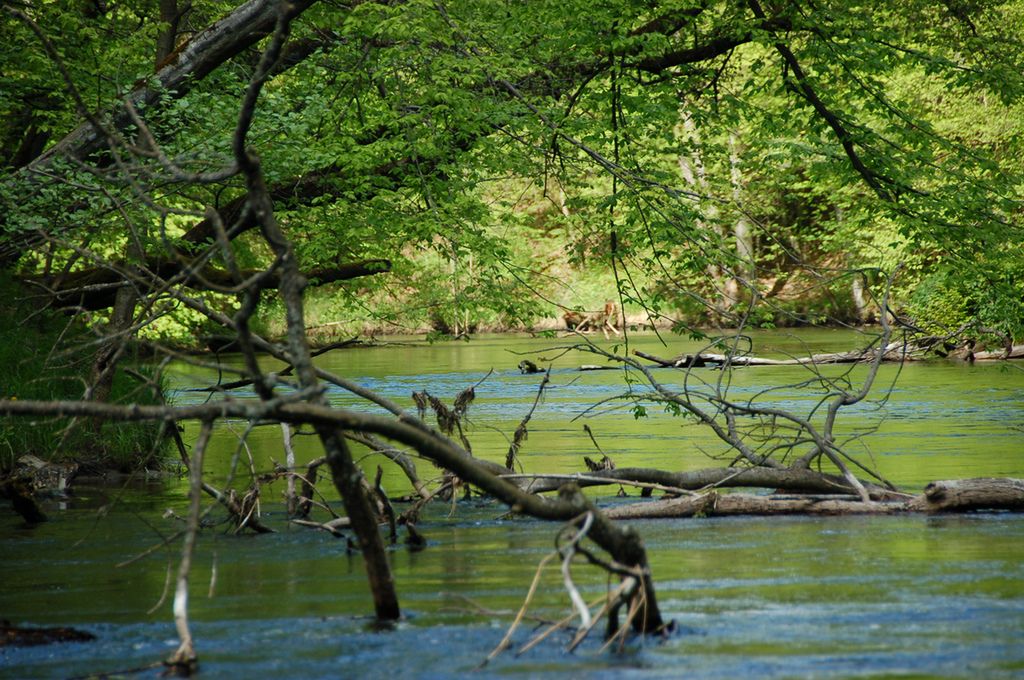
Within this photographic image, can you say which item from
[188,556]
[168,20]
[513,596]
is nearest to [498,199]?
[168,20]

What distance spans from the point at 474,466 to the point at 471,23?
8823 millimetres

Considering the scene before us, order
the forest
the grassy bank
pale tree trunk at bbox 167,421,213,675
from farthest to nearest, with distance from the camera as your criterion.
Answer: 1. the grassy bank
2. the forest
3. pale tree trunk at bbox 167,421,213,675

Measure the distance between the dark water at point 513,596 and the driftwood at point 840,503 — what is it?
10 cm

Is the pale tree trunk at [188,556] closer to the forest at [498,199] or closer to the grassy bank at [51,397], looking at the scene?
the forest at [498,199]

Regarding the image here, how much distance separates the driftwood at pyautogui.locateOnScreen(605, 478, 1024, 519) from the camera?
1082cm

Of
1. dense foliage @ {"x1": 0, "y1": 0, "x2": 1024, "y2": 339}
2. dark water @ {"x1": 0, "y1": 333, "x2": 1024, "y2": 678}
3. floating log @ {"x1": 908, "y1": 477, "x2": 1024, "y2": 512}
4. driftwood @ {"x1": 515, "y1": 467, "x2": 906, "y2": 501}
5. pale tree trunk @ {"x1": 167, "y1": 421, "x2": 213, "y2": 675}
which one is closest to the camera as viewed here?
pale tree trunk @ {"x1": 167, "y1": 421, "x2": 213, "y2": 675}

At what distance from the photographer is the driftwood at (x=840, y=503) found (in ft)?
35.5

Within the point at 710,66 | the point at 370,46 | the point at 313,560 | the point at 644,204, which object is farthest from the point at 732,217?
the point at 313,560

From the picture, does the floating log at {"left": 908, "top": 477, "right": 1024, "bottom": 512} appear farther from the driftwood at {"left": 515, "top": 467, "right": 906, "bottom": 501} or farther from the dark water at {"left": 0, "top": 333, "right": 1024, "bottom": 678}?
the driftwood at {"left": 515, "top": 467, "right": 906, "bottom": 501}

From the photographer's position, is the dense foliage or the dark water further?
the dense foliage

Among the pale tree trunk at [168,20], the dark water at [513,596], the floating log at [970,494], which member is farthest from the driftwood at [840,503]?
the pale tree trunk at [168,20]

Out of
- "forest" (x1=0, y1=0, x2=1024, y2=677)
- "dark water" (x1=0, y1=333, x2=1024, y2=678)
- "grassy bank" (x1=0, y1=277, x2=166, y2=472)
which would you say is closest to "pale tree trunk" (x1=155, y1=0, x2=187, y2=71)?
"forest" (x1=0, y1=0, x2=1024, y2=677)

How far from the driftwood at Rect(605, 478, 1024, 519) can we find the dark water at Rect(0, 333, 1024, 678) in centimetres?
10

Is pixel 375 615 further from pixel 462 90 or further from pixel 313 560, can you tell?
pixel 462 90
